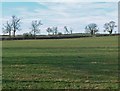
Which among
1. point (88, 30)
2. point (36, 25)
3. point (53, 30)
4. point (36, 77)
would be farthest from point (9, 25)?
point (36, 77)

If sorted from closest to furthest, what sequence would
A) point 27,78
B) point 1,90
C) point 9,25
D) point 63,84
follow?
point 1,90
point 63,84
point 27,78
point 9,25

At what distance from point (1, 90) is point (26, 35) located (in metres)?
106

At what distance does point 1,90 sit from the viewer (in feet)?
35.7

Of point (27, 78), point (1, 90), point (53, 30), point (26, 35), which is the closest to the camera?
point (1, 90)

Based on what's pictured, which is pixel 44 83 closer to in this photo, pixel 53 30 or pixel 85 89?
pixel 85 89

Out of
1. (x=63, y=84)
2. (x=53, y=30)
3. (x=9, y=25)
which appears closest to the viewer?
(x=63, y=84)

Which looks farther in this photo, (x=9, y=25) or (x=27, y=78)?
(x=9, y=25)

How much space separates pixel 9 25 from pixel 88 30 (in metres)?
43.4

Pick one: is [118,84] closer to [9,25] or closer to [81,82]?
[81,82]

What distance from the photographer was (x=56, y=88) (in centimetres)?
1117

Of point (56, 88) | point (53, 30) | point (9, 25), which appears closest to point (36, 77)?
point (56, 88)

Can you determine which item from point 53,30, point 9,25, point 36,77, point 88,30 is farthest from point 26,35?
point 36,77

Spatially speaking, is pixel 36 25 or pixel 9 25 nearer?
pixel 9 25

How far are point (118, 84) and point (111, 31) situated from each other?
459 ft
